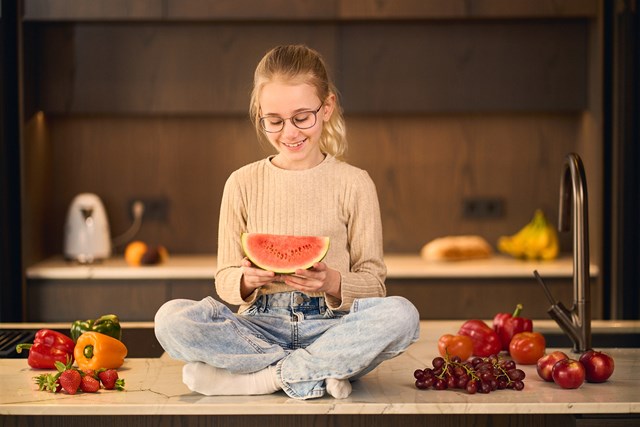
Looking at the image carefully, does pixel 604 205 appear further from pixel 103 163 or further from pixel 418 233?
pixel 103 163

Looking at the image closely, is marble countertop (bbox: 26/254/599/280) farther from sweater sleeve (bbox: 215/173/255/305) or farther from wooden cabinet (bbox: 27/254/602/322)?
sweater sleeve (bbox: 215/173/255/305)

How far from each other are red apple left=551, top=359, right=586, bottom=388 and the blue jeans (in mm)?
357

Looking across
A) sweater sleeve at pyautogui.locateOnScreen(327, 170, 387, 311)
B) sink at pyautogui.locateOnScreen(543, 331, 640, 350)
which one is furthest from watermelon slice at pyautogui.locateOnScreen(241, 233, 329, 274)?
sink at pyautogui.locateOnScreen(543, 331, 640, 350)

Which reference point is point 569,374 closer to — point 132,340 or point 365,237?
point 365,237

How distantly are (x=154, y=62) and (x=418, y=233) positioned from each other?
5.33 ft

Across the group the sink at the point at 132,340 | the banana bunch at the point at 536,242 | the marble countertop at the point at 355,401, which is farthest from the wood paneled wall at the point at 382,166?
the marble countertop at the point at 355,401

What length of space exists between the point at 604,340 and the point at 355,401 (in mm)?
1148

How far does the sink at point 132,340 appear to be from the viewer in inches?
112

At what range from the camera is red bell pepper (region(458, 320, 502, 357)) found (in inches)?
109

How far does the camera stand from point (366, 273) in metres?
2.64

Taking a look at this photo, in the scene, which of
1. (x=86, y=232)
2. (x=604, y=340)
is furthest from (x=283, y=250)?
(x=86, y=232)

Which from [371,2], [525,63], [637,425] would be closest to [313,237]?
[637,425]

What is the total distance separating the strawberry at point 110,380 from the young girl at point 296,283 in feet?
0.48

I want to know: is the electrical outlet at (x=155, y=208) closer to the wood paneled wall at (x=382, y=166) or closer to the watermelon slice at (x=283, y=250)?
the wood paneled wall at (x=382, y=166)
